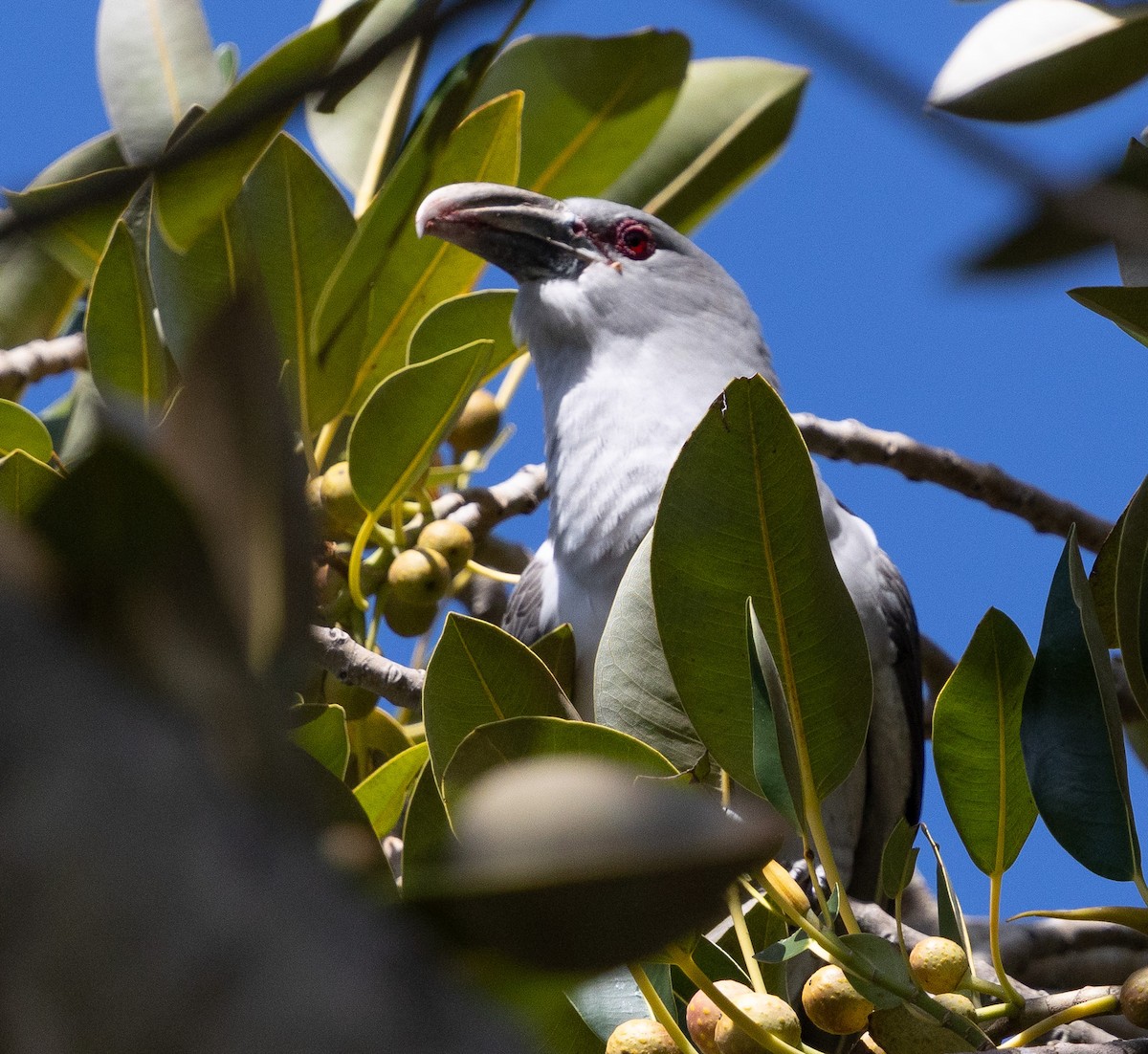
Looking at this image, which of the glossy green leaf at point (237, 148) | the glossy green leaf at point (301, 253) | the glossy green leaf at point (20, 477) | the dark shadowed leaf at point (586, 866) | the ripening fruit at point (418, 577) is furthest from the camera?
the glossy green leaf at point (301, 253)

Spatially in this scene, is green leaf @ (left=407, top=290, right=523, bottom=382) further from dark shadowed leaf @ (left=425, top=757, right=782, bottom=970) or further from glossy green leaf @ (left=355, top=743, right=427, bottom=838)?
dark shadowed leaf @ (left=425, top=757, right=782, bottom=970)

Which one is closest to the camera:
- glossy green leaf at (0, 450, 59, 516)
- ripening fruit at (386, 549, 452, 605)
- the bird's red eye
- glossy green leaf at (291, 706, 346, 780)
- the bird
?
glossy green leaf at (0, 450, 59, 516)

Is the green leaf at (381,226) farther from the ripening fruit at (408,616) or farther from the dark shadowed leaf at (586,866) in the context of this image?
the dark shadowed leaf at (586,866)

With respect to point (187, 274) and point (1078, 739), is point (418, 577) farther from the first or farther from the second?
point (1078, 739)

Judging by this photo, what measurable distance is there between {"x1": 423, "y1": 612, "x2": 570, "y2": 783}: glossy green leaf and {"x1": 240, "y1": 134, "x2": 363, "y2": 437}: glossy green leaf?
1236 millimetres

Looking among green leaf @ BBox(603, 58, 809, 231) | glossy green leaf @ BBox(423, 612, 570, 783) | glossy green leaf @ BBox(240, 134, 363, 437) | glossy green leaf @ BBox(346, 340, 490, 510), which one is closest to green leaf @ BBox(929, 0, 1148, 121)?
glossy green leaf @ BBox(423, 612, 570, 783)

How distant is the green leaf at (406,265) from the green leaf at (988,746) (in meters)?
1.47

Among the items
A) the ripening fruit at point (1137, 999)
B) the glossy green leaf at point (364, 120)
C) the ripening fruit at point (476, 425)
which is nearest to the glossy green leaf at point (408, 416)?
the ripening fruit at point (476, 425)

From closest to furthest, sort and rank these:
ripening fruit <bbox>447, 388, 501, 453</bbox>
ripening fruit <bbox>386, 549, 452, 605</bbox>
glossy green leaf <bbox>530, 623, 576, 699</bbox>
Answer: glossy green leaf <bbox>530, 623, 576, 699</bbox>
ripening fruit <bbox>386, 549, 452, 605</bbox>
ripening fruit <bbox>447, 388, 501, 453</bbox>

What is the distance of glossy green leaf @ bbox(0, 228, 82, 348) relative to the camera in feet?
10.9

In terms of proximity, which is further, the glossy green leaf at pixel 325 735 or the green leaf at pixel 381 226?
the green leaf at pixel 381 226

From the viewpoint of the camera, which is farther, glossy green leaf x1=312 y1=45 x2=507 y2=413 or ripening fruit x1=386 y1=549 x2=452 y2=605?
glossy green leaf x1=312 y1=45 x2=507 y2=413

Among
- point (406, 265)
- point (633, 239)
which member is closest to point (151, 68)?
point (406, 265)

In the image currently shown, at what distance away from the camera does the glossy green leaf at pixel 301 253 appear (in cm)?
264
